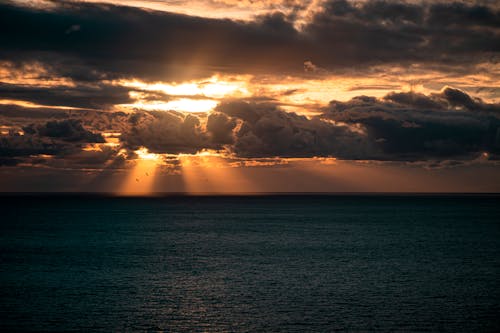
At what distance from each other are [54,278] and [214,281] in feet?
67.8

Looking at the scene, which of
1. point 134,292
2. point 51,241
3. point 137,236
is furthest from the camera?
point 137,236

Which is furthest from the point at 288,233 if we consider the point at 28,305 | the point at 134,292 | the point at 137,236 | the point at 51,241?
the point at 28,305

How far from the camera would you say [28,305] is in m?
54.7

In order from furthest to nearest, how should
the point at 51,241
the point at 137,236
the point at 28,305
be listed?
the point at 137,236
the point at 51,241
the point at 28,305

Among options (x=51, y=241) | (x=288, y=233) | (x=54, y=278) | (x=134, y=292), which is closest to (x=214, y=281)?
(x=134, y=292)

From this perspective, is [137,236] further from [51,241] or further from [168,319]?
[168,319]

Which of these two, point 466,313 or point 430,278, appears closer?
point 466,313

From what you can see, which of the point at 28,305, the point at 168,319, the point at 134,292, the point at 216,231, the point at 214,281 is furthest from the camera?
the point at 216,231

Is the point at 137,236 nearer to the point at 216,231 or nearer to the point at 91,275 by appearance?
the point at 216,231

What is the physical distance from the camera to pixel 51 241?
119188 millimetres

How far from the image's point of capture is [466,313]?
5212cm

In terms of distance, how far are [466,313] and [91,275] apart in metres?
46.9

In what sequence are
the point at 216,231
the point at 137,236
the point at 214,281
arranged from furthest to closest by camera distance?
the point at 216,231 → the point at 137,236 → the point at 214,281

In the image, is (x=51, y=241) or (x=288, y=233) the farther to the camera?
(x=288, y=233)
